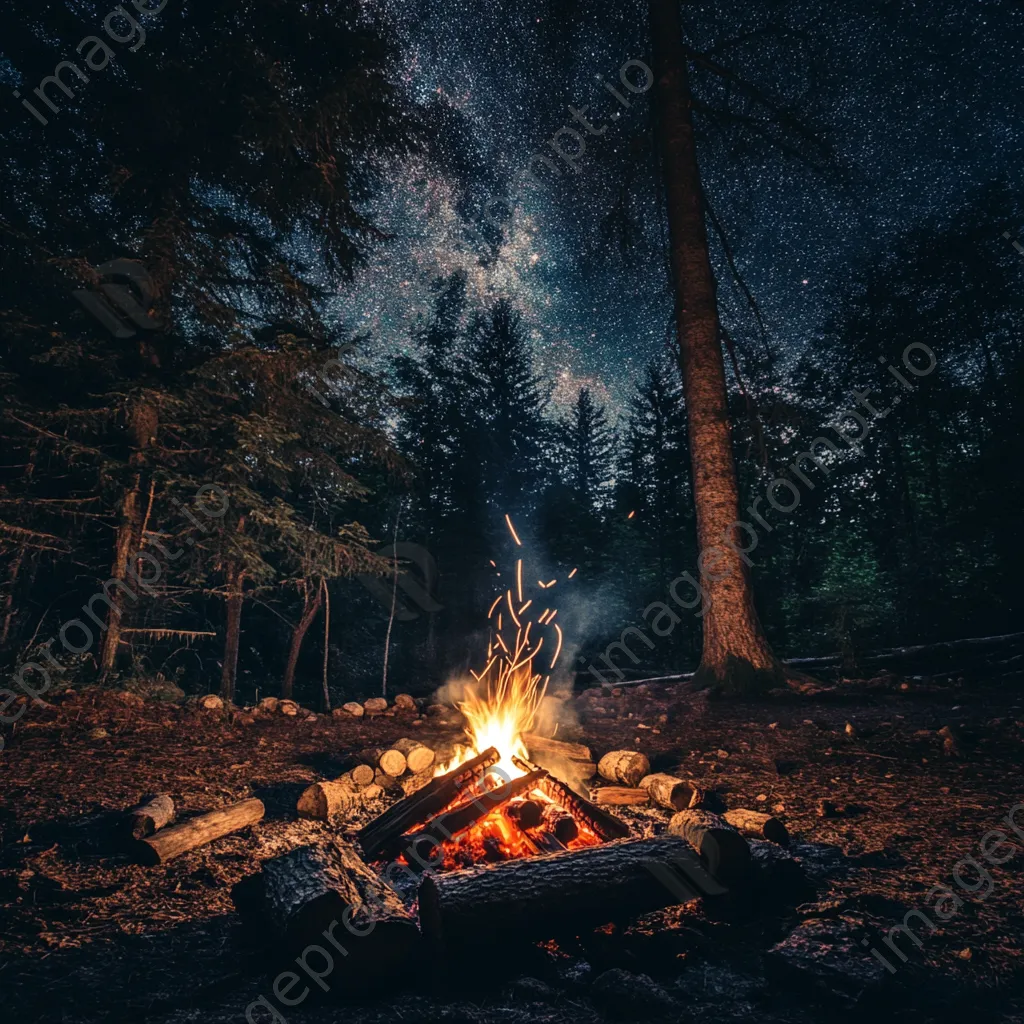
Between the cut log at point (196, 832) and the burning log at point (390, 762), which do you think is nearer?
the cut log at point (196, 832)

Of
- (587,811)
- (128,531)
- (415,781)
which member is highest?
(128,531)

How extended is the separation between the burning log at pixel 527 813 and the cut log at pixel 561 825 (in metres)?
0.06

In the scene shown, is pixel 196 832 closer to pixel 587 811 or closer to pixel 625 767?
pixel 587 811

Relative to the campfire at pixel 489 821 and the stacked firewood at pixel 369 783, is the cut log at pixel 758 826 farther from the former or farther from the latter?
the stacked firewood at pixel 369 783

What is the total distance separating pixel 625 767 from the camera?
445cm

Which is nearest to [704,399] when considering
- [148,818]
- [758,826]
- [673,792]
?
[673,792]

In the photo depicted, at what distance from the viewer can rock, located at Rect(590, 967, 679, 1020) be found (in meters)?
1.80

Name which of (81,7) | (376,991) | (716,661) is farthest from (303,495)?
(376,991)

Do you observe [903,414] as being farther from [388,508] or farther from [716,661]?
[388,508]

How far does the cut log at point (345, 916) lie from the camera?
1.93m

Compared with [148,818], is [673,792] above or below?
below

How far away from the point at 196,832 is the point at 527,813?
209 centimetres

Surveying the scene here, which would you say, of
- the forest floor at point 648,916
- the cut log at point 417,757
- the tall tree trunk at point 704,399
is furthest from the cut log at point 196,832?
the tall tree trunk at point 704,399

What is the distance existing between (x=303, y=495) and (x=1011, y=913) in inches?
580
